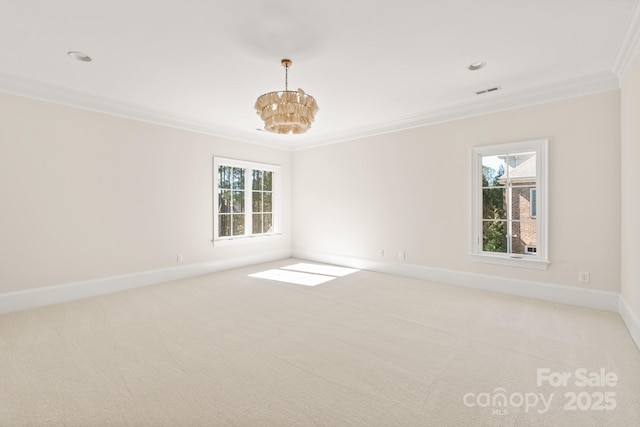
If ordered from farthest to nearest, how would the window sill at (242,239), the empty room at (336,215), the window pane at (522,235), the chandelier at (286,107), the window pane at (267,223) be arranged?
1. the window pane at (267,223)
2. the window sill at (242,239)
3. the window pane at (522,235)
4. the chandelier at (286,107)
5. the empty room at (336,215)

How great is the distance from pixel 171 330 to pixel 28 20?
288cm

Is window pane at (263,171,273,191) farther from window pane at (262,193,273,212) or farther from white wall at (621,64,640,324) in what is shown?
white wall at (621,64,640,324)

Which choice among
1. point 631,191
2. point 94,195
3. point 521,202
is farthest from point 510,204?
point 94,195

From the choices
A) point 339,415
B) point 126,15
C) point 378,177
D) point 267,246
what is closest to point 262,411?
point 339,415

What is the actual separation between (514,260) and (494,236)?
0.42 metres

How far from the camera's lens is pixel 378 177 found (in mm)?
5512

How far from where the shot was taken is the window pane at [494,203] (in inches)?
168

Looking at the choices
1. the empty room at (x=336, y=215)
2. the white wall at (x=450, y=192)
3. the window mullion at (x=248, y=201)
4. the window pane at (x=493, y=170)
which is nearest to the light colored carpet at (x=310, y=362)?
the empty room at (x=336, y=215)

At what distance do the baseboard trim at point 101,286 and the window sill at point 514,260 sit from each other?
167 inches

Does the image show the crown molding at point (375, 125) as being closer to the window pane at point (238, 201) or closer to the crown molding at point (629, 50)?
the crown molding at point (629, 50)

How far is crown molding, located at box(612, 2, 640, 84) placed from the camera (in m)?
2.40

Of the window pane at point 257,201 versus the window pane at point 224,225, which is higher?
the window pane at point 257,201

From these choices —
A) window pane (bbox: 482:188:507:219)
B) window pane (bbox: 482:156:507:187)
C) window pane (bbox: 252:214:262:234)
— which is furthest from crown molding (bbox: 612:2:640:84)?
window pane (bbox: 252:214:262:234)

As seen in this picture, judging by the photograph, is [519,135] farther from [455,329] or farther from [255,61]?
[255,61]
